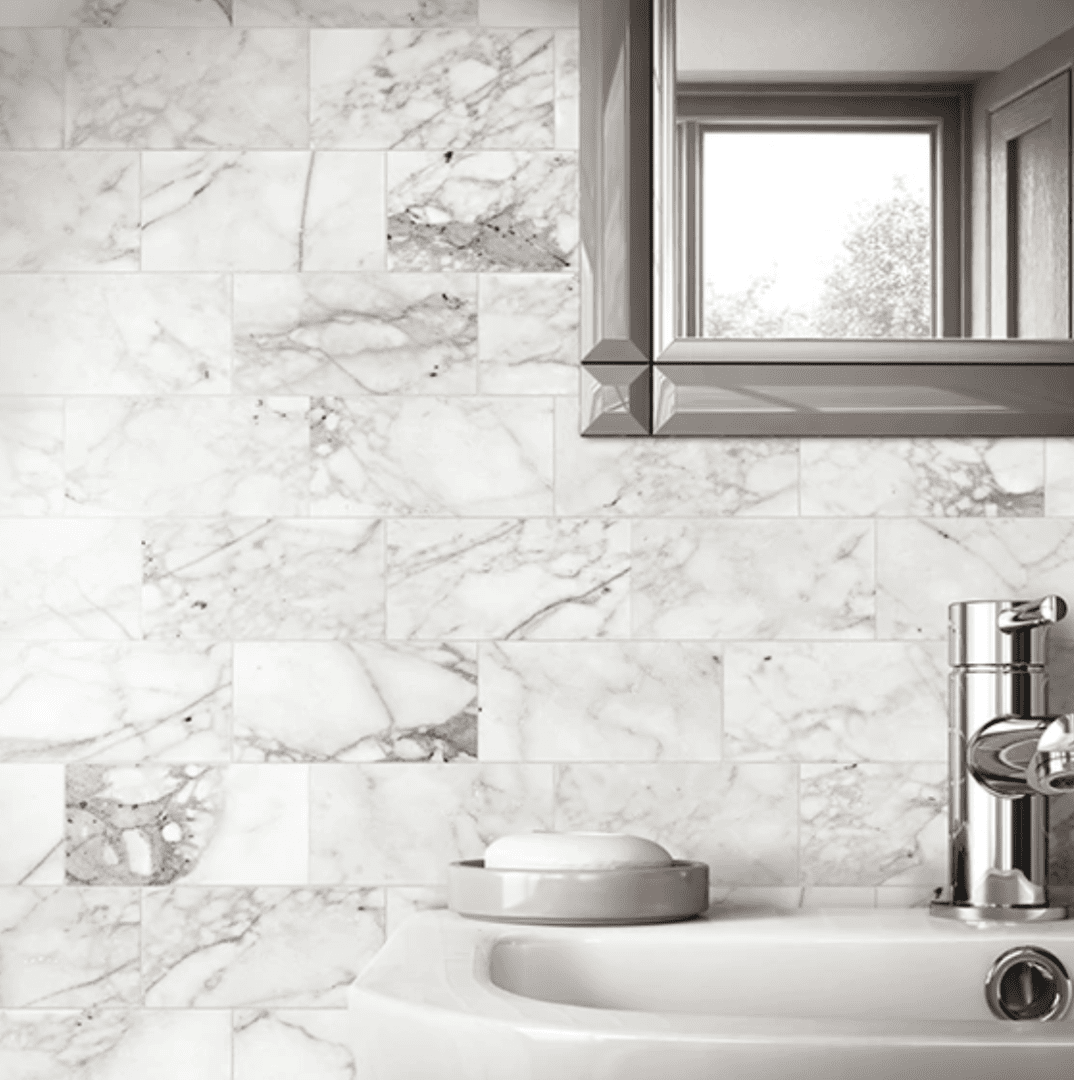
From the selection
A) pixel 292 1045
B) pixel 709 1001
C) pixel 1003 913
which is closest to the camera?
pixel 709 1001

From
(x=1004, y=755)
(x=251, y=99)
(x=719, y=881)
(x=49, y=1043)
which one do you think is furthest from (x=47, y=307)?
(x=1004, y=755)

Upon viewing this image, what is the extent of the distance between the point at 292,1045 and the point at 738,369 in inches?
27.4

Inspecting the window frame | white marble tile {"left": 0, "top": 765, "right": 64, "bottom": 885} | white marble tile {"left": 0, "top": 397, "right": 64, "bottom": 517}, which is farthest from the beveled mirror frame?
white marble tile {"left": 0, "top": 765, "right": 64, "bottom": 885}

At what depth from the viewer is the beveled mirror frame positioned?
132 cm

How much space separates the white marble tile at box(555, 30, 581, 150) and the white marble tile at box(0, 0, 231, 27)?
0.98 feet

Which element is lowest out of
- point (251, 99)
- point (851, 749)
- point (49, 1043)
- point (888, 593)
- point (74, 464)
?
point (49, 1043)

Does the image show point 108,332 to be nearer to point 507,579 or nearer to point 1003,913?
point 507,579

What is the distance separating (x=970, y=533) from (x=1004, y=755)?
0.24 metres

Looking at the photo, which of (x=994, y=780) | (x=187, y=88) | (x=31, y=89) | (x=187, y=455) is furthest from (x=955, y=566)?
(x=31, y=89)

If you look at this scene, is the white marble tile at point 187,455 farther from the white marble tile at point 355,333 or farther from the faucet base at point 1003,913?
the faucet base at point 1003,913

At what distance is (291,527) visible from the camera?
1330 mm

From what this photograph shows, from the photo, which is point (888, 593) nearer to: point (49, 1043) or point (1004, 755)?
point (1004, 755)

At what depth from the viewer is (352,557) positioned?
133 cm

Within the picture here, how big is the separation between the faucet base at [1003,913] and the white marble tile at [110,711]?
0.63 meters
